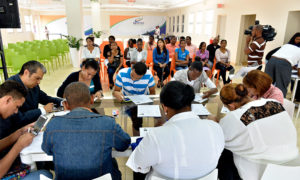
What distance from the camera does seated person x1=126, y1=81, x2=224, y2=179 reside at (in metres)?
1.07

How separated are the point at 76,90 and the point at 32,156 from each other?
1.86 feet

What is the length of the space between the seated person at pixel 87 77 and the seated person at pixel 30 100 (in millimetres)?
334

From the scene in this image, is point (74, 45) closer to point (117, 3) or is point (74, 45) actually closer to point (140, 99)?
point (140, 99)

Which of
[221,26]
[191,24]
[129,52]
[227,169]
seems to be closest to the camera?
[227,169]

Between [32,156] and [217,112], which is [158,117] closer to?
[217,112]

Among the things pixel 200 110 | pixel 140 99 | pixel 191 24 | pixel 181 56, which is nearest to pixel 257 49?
pixel 181 56

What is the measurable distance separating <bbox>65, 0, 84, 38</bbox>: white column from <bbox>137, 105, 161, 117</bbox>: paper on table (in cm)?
610

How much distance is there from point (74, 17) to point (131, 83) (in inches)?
224

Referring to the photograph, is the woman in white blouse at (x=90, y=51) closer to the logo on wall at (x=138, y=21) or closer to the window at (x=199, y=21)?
the window at (x=199, y=21)

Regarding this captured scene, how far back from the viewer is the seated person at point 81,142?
1152 mm

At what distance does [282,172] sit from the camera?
1266 mm

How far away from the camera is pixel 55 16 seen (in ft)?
67.0

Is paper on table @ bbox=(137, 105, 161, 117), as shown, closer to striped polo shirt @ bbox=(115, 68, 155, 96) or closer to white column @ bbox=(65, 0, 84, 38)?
striped polo shirt @ bbox=(115, 68, 155, 96)

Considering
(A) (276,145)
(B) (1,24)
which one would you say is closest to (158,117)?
(A) (276,145)
